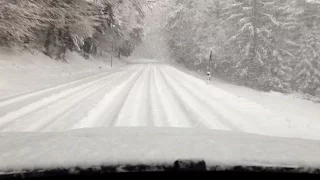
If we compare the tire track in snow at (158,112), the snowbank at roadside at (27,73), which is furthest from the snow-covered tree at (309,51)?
the tire track in snow at (158,112)

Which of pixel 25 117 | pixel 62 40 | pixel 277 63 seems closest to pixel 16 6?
pixel 25 117

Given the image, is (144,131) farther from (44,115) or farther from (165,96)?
(165,96)

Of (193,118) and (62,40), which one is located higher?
(62,40)

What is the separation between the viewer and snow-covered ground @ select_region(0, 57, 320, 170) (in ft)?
7.23

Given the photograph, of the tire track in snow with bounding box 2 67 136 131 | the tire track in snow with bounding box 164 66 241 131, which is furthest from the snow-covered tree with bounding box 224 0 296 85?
the tire track in snow with bounding box 2 67 136 131

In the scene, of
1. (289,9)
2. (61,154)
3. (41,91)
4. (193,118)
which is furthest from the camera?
(289,9)

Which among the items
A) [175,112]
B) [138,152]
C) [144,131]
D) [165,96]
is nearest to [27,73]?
[165,96]

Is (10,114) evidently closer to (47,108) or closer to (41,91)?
(47,108)

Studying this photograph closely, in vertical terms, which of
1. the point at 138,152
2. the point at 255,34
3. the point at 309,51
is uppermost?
the point at 255,34

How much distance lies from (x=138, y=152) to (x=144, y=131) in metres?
1.17

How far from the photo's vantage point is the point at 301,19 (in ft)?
116

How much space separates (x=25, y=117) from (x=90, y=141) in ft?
21.0

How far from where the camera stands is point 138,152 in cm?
226

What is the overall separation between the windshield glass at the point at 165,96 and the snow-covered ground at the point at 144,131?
0.5 inches
